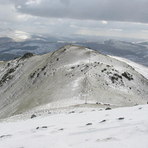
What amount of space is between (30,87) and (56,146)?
67.9 m

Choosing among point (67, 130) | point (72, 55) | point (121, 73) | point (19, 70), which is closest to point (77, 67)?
point (121, 73)

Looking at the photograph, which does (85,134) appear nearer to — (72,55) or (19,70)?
(72,55)

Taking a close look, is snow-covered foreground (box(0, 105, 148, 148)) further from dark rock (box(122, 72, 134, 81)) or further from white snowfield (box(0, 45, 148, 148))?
dark rock (box(122, 72, 134, 81))

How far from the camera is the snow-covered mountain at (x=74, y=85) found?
47531mm

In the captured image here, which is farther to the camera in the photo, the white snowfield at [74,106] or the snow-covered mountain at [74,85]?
the snow-covered mountain at [74,85]

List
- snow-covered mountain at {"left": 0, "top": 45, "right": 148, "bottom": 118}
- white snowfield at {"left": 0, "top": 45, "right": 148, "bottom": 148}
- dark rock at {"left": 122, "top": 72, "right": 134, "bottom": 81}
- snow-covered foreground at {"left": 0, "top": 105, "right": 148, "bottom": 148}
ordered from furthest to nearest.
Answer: dark rock at {"left": 122, "top": 72, "right": 134, "bottom": 81}
snow-covered mountain at {"left": 0, "top": 45, "right": 148, "bottom": 118}
white snowfield at {"left": 0, "top": 45, "right": 148, "bottom": 148}
snow-covered foreground at {"left": 0, "top": 105, "right": 148, "bottom": 148}

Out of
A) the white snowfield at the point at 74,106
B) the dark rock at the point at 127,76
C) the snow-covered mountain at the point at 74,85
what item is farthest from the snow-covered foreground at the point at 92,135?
the dark rock at the point at 127,76

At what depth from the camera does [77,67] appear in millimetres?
70875

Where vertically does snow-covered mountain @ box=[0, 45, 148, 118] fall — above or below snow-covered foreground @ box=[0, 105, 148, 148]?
below

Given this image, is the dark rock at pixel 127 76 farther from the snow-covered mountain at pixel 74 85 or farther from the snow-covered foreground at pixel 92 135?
the snow-covered foreground at pixel 92 135

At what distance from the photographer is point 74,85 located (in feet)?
182

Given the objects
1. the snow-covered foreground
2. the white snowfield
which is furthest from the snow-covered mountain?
the snow-covered foreground

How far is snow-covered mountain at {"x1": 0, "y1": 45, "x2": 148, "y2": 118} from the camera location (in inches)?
1871

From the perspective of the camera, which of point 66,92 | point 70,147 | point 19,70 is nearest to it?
point 70,147
